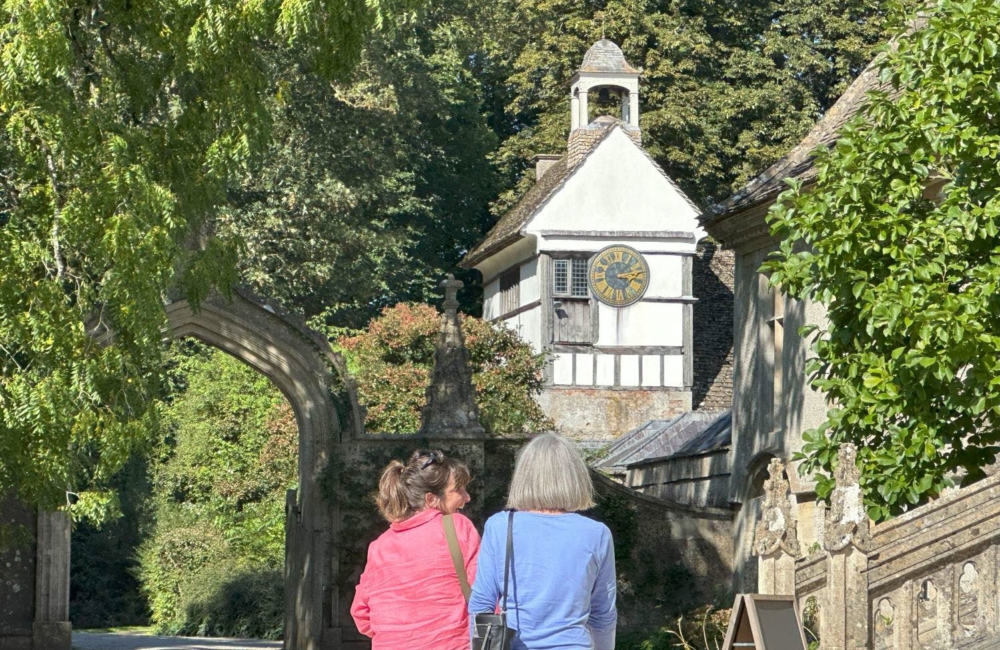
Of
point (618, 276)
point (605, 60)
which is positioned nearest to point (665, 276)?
point (618, 276)

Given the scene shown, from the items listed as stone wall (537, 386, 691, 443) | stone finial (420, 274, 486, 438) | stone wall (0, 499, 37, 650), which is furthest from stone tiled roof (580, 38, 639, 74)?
stone wall (0, 499, 37, 650)

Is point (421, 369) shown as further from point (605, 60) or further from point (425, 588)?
point (425, 588)

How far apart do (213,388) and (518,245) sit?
879 cm

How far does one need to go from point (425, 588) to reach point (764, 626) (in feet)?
12.2

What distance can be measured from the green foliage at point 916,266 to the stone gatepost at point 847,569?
1035mm

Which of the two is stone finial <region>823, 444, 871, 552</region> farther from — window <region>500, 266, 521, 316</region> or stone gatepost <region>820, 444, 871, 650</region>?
window <region>500, 266, 521, 316</region>

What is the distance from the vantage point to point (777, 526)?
10961 mm

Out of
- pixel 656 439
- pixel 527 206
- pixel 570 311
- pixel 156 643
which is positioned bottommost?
pixel 156 643

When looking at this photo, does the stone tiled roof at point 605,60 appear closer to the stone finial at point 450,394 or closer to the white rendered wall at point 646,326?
the white rendered wall at point 646,326

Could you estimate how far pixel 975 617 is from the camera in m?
9.68

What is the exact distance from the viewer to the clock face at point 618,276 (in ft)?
119

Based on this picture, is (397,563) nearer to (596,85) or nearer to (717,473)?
(717,473)

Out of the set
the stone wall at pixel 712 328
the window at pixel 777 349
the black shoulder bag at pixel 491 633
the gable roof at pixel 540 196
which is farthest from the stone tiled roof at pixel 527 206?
the black shoulder bag at pixel 491 633

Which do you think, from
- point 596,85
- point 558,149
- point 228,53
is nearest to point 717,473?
point 228,53
